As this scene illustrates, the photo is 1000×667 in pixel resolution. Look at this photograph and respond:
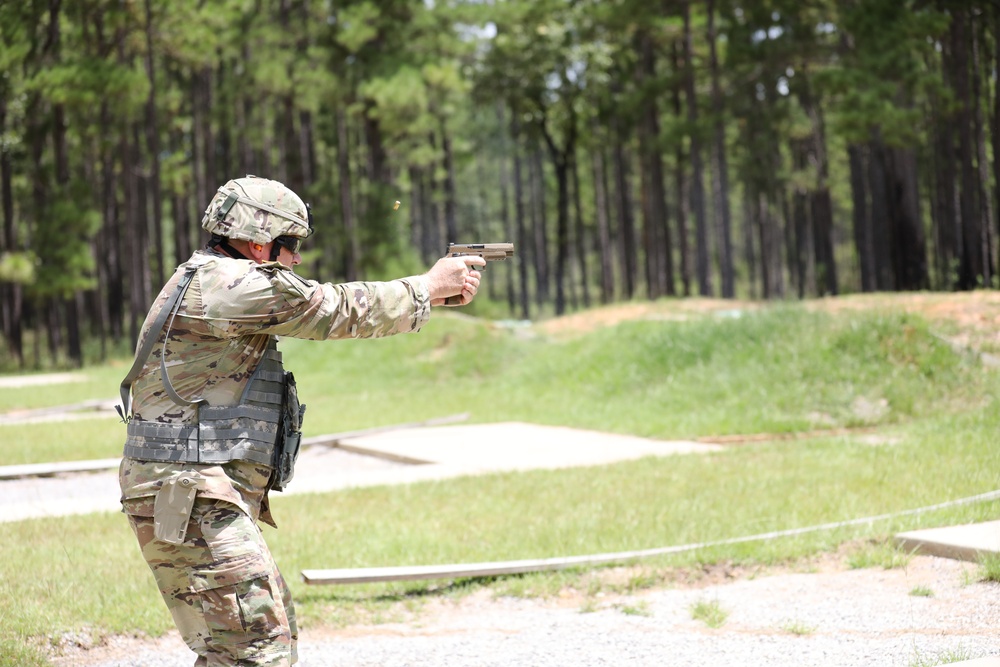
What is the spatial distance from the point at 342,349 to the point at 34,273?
33.3ft

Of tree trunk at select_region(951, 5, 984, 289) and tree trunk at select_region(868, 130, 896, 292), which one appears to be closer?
tree trunk at select_region(951, 5, 984, 289)

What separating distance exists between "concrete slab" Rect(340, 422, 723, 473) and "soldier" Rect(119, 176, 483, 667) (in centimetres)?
634

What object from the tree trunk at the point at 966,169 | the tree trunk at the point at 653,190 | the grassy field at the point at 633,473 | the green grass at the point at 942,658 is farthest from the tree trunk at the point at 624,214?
the green grass at the point at 942,658

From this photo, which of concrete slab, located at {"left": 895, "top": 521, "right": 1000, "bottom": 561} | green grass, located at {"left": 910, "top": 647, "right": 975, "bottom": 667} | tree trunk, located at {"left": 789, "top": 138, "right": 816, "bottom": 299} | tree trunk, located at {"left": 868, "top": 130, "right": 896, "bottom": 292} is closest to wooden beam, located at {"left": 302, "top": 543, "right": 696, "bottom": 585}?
concrete slab, located at {"left": 895, "top": 521, "right": 1000, "bottom": 561}

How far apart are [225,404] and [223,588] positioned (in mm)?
596

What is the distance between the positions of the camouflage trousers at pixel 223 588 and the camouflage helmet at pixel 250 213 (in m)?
0.90

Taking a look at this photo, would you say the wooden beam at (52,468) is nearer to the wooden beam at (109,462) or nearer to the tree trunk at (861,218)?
the wooden beam at (109,462)

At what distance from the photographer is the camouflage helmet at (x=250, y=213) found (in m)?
3.49

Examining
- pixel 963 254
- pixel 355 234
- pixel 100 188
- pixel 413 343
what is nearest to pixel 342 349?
pixel 413 343

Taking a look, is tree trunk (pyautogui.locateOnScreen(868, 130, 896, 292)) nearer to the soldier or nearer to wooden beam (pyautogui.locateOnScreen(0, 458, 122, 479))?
wooden beam (pyautogui.locateOnScreen(0, 458, 122, 479))

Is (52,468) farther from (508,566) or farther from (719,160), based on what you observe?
(719,160)

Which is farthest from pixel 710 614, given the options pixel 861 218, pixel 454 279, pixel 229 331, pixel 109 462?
pixel 861 218

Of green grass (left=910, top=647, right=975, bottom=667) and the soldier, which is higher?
the soldier

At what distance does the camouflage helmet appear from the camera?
349 centimetres
